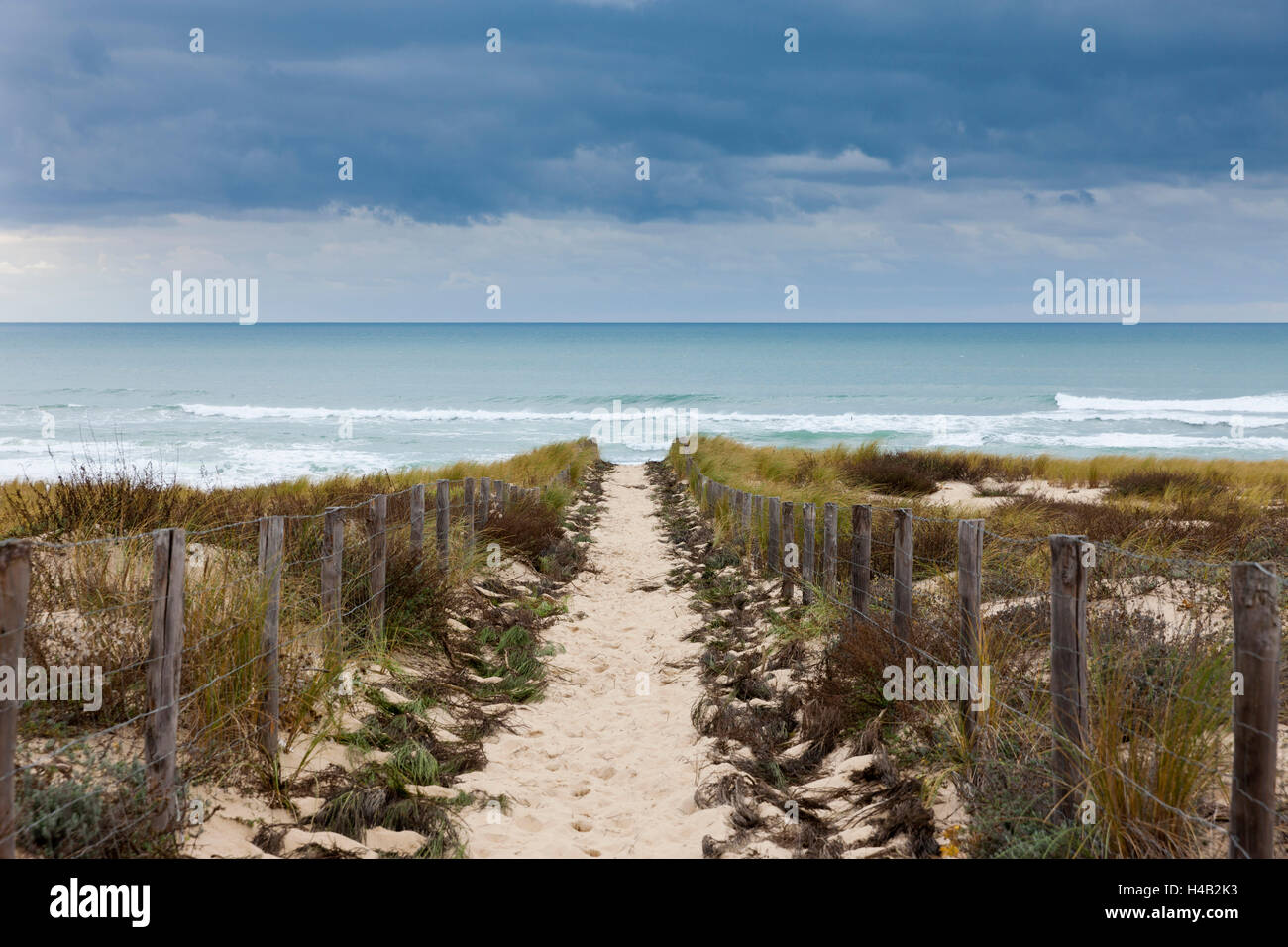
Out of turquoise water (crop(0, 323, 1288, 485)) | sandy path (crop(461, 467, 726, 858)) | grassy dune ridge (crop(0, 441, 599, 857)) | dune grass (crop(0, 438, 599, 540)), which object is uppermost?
turquoise water (crop(0, 323, 1288, 485))

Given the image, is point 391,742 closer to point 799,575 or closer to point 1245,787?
point 1245,787

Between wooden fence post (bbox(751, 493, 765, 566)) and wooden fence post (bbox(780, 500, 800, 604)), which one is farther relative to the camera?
wooden fence post (bbox(751, 493, 765, 566))

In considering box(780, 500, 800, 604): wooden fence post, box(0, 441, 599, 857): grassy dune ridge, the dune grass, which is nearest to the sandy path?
box(0, 441, 599, 857): grassy dune ridge

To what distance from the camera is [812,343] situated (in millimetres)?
144375

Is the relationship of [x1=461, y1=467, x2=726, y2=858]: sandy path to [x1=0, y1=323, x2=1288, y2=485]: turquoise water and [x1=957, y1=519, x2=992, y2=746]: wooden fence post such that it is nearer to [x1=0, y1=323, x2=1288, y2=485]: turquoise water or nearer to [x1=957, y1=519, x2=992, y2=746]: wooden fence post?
[x1=957, y1=519, x2=992, y2=746]: wooden fence post

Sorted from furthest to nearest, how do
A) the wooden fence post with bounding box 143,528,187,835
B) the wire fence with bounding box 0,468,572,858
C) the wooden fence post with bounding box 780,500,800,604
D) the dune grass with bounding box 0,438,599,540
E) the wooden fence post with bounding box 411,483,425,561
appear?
the wooden fence post with bounding box 780,500,800,604
the wooden fence post with bounding box 411,483,425,561
the dune grass with bounding box 0,438,599,540
the wooden fence post with bounding box 143,528,187,835
the wire fence with bounding box 0,468,572,858

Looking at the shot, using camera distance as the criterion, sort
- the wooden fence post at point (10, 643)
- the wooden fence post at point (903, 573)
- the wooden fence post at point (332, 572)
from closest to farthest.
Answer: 1. the wooden fence post at point (10, 643)
2. the wooden fence post at point (332, 572)
3. the wooden fence post at point (903, 573)

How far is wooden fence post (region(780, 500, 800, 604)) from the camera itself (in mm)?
10859

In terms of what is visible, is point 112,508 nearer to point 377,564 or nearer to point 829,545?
point 377,564

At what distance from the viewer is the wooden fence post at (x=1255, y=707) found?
10.7 ft

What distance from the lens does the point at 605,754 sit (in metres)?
6.55

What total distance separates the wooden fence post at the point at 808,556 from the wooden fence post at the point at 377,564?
14.6 ft

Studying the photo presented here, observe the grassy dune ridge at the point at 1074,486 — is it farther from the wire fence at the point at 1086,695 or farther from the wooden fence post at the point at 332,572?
the wooden fence post at the point at 332,572

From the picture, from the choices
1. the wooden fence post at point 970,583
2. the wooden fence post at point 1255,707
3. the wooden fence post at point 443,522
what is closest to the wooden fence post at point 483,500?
the wooden fence post at point 443,522
